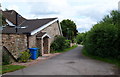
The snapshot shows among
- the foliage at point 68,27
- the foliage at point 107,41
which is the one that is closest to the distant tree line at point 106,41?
the foliage at point 107,41

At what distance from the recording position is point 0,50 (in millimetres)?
8906

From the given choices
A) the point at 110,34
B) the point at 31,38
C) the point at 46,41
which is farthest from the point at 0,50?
the point at 110,34

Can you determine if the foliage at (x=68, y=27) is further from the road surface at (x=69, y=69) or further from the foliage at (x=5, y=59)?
the foliage at (x=5, y=59)

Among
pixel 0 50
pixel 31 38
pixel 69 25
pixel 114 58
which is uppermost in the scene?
pixel 69 25

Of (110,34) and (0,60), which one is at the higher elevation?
(110,34)

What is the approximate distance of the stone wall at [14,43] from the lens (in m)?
9.77

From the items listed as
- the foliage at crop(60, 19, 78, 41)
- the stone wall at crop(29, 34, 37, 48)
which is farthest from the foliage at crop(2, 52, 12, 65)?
the foliage at crop(60, 19, 78, 41)

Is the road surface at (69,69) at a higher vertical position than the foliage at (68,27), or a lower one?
lower

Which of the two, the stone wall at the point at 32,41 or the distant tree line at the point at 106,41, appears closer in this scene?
the distant tree line at the point at 106,41

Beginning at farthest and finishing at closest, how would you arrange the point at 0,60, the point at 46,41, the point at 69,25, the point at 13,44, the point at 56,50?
1. the point at 69,25
2. the point at 56,50
3. the point at 46,41
4. the point at 13,44
5. the point at 0,60

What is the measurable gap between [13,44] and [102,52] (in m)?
7.60

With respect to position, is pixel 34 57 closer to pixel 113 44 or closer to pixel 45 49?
pixel 45 49

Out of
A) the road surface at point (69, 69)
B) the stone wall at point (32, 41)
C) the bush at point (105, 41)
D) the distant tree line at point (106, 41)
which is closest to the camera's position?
the road surface at point (69, 69)

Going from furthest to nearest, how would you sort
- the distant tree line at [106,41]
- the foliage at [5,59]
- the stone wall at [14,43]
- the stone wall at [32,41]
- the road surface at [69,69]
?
the stone wall at [32,41]
the distant tree line at [106,41]
the stone wall at [14,43]
the foliage at [5,59]
the road surface at [69,69]
